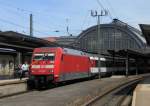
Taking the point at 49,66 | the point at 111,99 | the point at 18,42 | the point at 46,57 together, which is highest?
the point at 18,42

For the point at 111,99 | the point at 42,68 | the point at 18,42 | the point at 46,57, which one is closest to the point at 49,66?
the point at 42,68

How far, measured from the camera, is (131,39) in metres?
130

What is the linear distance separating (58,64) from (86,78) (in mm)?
13139

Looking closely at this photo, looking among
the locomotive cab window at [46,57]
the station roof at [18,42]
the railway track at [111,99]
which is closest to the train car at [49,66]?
the locomotive cab window at [46,57]

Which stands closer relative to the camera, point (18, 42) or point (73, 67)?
point (18, 42)

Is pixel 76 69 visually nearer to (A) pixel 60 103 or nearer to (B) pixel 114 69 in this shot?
(A) pixel 60 103

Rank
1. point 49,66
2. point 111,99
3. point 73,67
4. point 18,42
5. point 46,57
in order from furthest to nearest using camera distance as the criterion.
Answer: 1. point 73,67
2. point 18,42
3. point 46,57
4. point 49,66
5. point 111,99

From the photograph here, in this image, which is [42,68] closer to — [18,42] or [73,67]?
[18,42]

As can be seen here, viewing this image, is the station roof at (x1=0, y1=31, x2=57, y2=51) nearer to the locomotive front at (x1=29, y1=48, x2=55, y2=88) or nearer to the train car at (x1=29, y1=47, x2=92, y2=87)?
the train car at (x1=29, y1=47, x2=92, y2=87)

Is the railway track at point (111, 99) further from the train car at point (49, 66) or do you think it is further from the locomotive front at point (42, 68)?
the locomotive front at point (42, 68)

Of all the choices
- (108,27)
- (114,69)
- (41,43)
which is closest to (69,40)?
(108,27)

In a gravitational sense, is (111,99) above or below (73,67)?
below

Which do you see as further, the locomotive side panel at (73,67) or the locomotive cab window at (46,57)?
the locomotive side panel at (73,67)

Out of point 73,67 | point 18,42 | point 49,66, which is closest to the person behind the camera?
point 49,66
